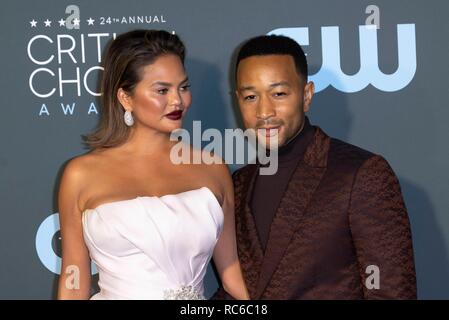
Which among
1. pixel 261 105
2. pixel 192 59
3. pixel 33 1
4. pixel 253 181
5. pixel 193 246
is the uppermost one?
pixel 33 1

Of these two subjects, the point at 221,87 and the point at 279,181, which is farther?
the point at 221,87

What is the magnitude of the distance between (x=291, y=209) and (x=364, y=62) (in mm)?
1094

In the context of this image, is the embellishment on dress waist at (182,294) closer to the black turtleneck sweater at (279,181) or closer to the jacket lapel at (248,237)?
the jacket lapel at (248,237)

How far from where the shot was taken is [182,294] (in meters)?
3.39

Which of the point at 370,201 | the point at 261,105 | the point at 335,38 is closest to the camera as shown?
the point at 370,201

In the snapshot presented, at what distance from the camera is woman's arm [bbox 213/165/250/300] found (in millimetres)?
3544

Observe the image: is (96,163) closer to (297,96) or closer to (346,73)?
(297,96)

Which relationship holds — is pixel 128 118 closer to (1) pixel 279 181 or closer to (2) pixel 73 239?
(2) pixel 73 239

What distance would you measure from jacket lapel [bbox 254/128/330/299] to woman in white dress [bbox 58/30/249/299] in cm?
31

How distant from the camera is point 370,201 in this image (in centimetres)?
303

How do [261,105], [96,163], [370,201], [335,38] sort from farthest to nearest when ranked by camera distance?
1. [335,38]
2. [96,163]
3. [261,105]
4. [370,201]

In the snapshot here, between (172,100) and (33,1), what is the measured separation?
116 cm

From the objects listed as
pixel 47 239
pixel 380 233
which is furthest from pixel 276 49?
pixel 47 239

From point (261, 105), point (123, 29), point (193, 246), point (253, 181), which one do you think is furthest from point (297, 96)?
point (123, 29)
